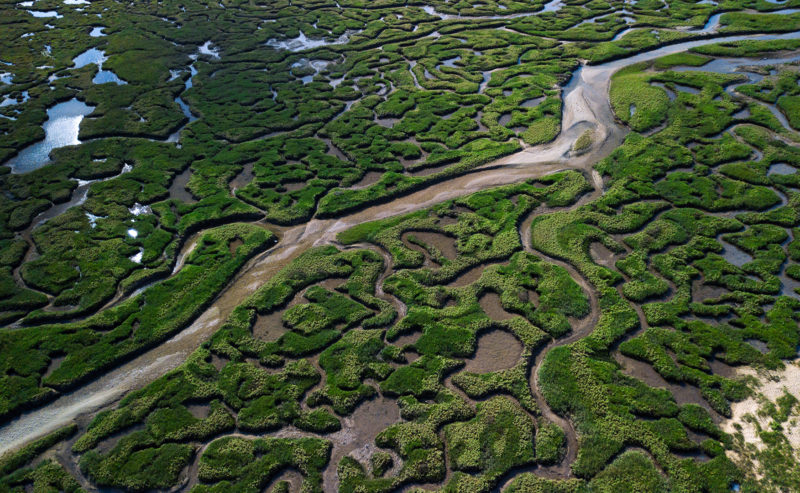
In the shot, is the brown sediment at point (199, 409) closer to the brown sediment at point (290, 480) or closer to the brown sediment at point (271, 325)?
the brown sediment at point (271, 325)

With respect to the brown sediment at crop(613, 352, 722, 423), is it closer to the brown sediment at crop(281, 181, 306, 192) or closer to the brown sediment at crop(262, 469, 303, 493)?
the brown sediment at crop(262, 469, 303, 493)

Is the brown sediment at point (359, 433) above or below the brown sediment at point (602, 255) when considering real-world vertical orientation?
below

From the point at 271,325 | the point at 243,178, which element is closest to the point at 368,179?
the point at 243,178

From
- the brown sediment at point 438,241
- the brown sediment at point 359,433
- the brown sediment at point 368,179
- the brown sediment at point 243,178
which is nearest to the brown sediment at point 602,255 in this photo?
the brown sediment at point 438,241

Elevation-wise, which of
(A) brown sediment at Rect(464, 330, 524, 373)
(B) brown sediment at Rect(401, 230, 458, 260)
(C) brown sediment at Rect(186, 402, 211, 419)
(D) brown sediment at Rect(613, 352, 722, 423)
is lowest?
(C) brown sediment at Rect(186, 402, 211, 419)

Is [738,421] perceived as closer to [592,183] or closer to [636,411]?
[636,411]

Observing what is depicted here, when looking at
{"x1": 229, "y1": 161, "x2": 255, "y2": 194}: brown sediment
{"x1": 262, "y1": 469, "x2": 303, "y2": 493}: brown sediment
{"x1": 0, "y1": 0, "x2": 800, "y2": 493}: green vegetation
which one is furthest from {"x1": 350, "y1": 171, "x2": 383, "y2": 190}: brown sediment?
{"x1": 262, "y1": 469, "x2": 303, "y2": 493}: brown sediment
